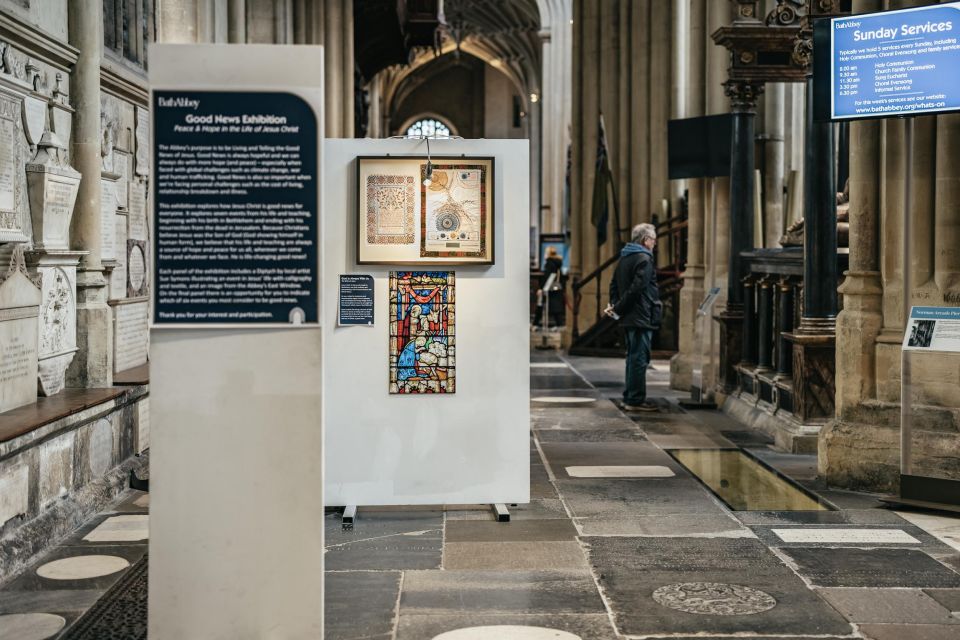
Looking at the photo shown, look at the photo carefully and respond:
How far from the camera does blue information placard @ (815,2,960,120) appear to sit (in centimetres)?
630

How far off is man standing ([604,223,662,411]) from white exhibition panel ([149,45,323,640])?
22.8ft

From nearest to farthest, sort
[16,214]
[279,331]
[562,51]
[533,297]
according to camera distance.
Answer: [279,331] → [16,214] → [533,297] → [562,51]

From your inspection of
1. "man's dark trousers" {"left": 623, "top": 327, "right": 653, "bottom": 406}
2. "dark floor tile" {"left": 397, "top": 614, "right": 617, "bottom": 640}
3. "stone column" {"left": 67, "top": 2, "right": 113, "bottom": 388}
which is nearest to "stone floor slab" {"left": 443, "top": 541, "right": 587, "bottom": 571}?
"dark floor tile" {"left": 397, "top": 614, "right": 617, "bottom": 640}

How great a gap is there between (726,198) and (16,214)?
8.02 meters

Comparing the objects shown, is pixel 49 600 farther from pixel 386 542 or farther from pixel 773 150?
pixel 773 150

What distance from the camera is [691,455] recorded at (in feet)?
27.1

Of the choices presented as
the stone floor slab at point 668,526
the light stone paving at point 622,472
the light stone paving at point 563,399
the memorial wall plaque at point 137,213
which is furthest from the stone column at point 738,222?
the memorial wall plaque at point 137,213

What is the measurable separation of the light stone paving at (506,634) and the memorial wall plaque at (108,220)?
13.4 feet

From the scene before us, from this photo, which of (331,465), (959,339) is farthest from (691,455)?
(331,465)

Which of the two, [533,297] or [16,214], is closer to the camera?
[16,214]

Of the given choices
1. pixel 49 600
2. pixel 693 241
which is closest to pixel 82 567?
pixel 49 600

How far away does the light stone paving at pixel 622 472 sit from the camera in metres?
7.44

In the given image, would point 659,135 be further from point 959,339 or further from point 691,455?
point 959,339

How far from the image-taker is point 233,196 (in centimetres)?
359
